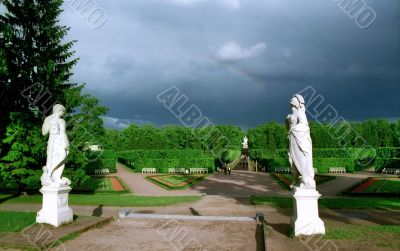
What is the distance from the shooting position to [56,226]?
973cm

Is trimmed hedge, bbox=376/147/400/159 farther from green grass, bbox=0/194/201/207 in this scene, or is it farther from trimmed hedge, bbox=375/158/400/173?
green grass, bbox=0/194/201/207

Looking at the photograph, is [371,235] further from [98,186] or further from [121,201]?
[98,186]

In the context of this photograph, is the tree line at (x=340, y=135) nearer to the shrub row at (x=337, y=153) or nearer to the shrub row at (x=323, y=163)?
the shrub row at (x=337, y=153)

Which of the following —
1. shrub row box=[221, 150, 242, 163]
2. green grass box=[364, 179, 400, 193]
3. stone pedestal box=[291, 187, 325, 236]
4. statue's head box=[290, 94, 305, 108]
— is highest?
statue's head box=[290, 94, 305, 108]

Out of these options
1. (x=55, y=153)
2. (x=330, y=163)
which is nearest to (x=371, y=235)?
(x=55, y=153)

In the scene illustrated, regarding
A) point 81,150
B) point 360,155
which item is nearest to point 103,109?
point 81,150

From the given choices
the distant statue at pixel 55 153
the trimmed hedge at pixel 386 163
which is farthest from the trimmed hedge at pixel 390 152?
the distant statue at pixel 55 153

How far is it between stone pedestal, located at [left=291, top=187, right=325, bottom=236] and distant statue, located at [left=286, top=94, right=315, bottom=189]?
253mm

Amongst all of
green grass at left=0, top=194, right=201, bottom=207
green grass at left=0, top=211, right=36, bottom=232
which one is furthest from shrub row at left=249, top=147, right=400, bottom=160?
green grass at left=0, top=211, right=36, bottom=232

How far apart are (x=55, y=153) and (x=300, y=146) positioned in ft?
23.1

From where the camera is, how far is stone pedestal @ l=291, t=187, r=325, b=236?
8.65 m

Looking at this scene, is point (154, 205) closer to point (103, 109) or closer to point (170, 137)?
point (103, 109)

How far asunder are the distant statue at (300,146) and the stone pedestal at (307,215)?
9.9 inches

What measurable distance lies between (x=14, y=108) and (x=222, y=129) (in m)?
68.3
